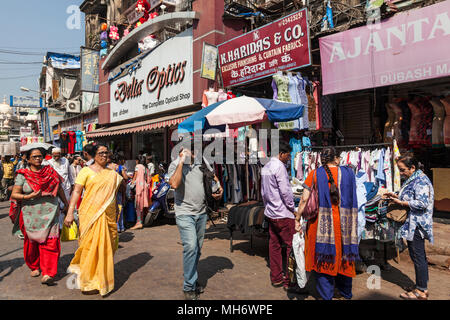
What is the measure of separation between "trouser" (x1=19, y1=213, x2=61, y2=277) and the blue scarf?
3584mm

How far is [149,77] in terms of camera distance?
1340 centimetres

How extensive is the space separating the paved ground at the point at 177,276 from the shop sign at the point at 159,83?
638 cm

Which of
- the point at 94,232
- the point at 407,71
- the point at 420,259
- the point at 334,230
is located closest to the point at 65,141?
the point at 94,232

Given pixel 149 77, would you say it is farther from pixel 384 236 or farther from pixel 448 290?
pixel 448 290

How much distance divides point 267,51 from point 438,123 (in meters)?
4.29

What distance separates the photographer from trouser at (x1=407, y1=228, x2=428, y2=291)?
3691 mm

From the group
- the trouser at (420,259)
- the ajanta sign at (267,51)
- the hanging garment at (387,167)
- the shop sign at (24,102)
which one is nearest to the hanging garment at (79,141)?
the ajanta sign at (267,51)

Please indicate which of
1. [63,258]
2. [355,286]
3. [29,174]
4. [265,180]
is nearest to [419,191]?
[355,286]

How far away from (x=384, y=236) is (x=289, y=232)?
1.56m

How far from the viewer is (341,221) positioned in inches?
138

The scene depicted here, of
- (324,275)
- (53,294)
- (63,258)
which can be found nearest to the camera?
(324,275)

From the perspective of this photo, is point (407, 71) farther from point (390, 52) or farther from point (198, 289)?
point (198, 289)

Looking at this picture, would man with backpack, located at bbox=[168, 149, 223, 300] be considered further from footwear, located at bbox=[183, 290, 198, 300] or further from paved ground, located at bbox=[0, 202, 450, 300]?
paved ground, located at bbox=[0, 202, 450, 300]

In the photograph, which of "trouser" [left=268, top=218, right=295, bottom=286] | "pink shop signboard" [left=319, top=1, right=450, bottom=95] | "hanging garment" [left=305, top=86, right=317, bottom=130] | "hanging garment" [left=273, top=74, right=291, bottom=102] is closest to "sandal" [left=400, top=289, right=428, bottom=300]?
"trouser" [left=268, top=218, right=295, bottom=286]
